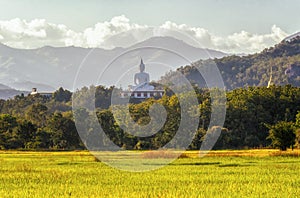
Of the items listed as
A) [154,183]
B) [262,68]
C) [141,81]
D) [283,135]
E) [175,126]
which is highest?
[262,68]

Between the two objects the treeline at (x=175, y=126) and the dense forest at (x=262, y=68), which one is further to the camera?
the dense forest at (x=262, y=68)

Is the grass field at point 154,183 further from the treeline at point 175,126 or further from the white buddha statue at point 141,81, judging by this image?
the white buddha statue at point 141,81

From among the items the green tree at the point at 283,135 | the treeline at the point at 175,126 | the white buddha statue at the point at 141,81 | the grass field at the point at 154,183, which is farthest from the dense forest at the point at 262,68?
the grass field at the point at 154,183

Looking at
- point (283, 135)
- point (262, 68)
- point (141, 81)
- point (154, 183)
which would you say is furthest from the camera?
point (262, 68)

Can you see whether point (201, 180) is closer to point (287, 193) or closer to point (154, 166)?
point (287, 193)

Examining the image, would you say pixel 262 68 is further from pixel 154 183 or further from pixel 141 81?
pixel 154 183

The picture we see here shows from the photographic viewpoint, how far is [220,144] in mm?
63844

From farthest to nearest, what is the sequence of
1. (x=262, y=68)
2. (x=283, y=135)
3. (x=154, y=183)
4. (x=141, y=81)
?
(x=262, y=68)
(x=141, y=81)
(x=283, y=135)
(x=154, y=183)

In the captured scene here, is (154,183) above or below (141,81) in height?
below

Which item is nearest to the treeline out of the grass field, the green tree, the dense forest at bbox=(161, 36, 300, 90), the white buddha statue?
the green tree

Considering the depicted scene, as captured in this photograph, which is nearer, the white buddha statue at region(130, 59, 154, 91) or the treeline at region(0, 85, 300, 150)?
the treeline at region(0, 85, 300, 150)

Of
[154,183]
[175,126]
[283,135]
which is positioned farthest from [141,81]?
[154,183]

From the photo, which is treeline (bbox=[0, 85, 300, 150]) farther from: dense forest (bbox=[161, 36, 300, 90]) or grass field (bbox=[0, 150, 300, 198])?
dense forest (bbox=[161, 36, 300, 90])

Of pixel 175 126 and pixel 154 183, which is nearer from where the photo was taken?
pixel 154 183
